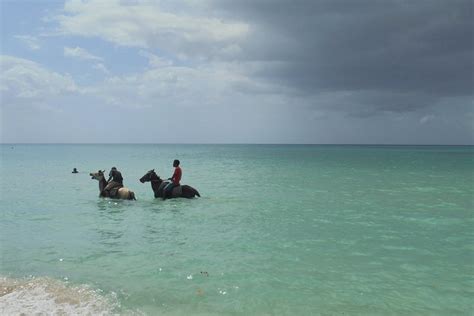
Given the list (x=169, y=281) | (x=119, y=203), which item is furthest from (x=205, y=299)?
(x=119, y=203)

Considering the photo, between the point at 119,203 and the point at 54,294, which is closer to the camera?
the point at 54,294

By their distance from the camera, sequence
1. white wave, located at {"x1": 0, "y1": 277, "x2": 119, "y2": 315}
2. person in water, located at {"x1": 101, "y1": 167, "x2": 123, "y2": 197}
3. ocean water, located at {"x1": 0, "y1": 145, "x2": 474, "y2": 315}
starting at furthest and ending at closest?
person in water, located at {"x1": 101, "y1": 167, "x2": 123, "y2": 197}
ocean water, located at {"x1": 0, "y1": 145, "x2": 474, "y2": 315}
white wave, located at {"x1": 0, "y1": 277, "x2": 119, "y2": 315}

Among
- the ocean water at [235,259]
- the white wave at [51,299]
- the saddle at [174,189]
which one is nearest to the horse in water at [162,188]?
the saddle at [174,189]

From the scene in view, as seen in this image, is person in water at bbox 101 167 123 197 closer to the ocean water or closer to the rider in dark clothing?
the rider in dark clothing

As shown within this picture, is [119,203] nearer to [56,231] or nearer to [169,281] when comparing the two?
[56,231]

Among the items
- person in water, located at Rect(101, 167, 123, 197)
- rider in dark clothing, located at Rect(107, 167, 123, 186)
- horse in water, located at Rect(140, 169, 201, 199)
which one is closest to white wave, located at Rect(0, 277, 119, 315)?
rider in dark clothing, located at Rect(107, 167, 123, 186)

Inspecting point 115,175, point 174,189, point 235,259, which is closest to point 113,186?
point 115,175

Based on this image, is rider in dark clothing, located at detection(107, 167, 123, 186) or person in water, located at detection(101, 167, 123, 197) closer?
rider in dark clothing, located at detection(107, 167, 123, 186)

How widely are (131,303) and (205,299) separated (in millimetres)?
1508

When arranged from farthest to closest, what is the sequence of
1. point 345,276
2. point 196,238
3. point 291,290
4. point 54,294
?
point 196,238 < point 345,276 < point 291,290 < point 54,294

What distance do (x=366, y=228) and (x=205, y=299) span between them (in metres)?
9.50

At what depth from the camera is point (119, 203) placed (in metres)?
21.5

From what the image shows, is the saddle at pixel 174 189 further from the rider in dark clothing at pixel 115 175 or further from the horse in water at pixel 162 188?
the rider in dark clothing at pixel 115 175

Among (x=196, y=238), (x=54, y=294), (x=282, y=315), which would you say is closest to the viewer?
(x=282, y=315)
